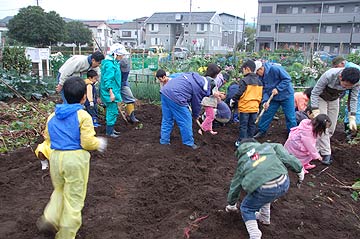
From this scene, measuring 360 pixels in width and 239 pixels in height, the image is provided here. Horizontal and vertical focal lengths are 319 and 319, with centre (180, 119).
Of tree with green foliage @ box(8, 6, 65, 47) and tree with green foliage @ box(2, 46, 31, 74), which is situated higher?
tree with green foliage @ box(8, 6, 65, 47)

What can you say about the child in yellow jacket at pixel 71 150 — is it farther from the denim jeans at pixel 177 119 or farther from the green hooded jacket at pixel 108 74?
the green hooded jacket at pixel 108 74

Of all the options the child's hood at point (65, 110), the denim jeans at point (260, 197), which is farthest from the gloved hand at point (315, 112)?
the child's hood at point (65, 110)

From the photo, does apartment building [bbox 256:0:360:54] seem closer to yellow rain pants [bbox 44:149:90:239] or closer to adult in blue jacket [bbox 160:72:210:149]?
adult in blue jacket [bbox 160:72:210:149]

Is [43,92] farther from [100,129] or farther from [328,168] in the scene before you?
[328,168]

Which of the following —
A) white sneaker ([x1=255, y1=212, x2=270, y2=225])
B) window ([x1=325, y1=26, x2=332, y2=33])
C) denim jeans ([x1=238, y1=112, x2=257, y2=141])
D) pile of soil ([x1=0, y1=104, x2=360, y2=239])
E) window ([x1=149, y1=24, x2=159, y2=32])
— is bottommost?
pile of soil ([x1=0, y1=104, x2=360, y2=239])

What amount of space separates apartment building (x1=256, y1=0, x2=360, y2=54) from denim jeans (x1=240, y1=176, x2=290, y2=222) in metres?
39.2

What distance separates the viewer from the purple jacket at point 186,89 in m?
4.80

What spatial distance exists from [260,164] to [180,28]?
175 ft

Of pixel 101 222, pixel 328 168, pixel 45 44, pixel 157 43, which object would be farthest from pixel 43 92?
pixel 157 43

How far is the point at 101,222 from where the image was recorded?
10.2 feet

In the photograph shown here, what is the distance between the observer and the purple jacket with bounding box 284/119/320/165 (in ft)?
13.5

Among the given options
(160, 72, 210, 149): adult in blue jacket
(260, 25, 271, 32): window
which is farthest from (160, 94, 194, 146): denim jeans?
(260, 25, 271, 32): window

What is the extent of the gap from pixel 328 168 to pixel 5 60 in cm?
956

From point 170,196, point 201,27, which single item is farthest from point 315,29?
point 170,196
